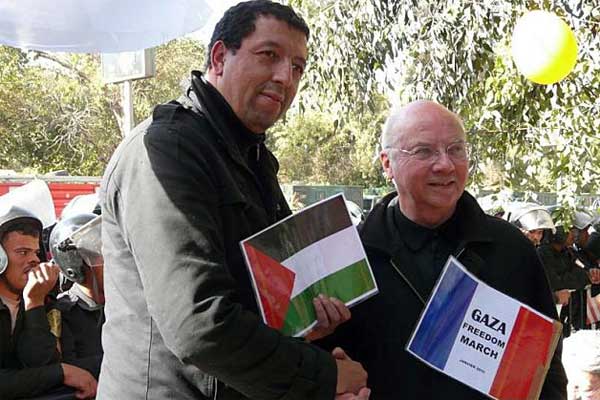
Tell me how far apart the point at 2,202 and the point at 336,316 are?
2.45m

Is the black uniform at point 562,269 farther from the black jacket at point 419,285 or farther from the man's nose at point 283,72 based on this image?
the man's nose at point 283,72

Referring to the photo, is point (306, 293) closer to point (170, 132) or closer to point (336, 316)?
point (336, 316)

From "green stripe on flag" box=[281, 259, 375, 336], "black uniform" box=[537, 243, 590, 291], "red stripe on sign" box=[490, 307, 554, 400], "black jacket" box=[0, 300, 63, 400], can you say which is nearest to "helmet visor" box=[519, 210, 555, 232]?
"black uniform" box=[537, 243, 590, 291]

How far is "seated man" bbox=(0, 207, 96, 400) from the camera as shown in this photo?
3014 mm

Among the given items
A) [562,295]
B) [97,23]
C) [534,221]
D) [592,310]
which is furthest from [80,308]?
[592,310]

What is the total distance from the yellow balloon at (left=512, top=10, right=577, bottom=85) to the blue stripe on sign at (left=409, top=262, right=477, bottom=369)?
251 cm

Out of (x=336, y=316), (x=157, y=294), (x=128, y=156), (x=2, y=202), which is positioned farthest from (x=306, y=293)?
(x=2, y=202)

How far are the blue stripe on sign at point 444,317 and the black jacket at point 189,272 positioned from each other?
0.43 metres

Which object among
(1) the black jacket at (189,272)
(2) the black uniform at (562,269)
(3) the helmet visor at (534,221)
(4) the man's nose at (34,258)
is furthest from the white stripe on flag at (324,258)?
(2) the black uniform at (562,269)

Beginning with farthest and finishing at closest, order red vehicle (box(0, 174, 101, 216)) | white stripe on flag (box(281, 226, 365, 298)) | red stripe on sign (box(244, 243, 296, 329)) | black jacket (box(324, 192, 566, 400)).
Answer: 1. red vehicle (box(0, 174, 101, 216))
2. black jacket (box(324, 192, 566, 400))
3. white stripe on flag (box(281, 226, 365, 298))
4. red stripe on sign (box(244, 243, 296, 329))

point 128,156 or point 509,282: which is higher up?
point 128,156

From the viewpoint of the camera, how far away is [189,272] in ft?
4.60

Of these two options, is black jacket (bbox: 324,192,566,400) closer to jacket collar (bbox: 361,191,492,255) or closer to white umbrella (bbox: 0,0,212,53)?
jacket collar (bbox: 361,191,492,255)

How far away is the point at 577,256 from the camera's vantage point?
26.1 feet
